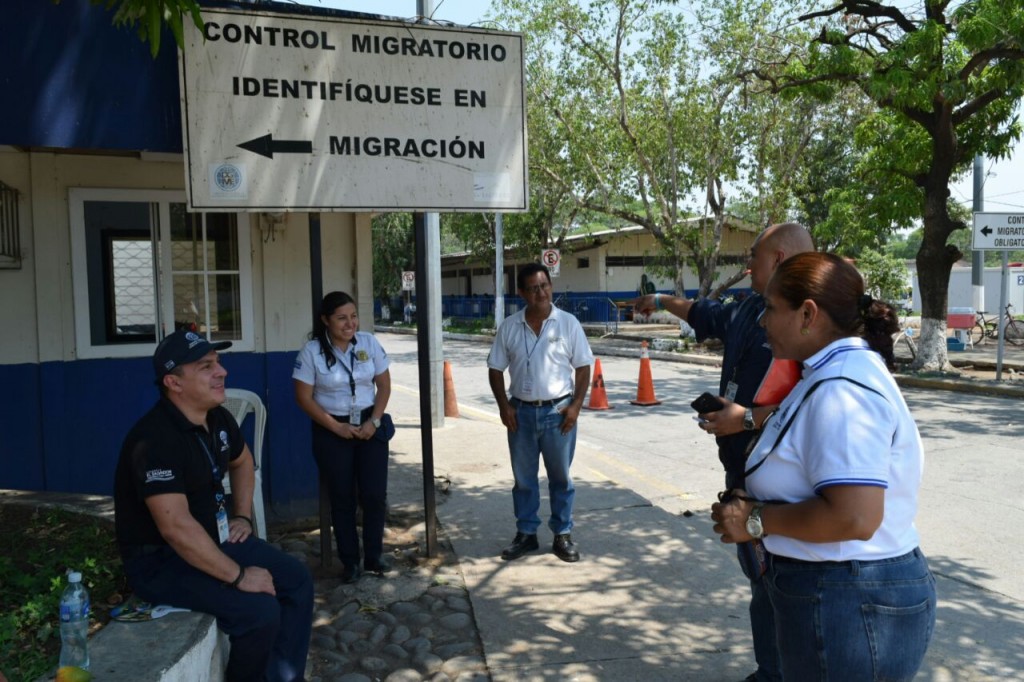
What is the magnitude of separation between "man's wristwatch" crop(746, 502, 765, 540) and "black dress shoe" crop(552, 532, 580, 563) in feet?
10.3

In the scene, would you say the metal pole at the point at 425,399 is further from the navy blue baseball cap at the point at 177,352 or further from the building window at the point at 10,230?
the building window at the point at 10,230

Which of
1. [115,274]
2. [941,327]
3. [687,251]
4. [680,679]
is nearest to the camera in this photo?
[680,679]

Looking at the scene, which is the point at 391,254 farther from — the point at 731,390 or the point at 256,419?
the point at 731,390

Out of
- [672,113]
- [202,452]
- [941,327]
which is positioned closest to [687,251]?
[672,113]

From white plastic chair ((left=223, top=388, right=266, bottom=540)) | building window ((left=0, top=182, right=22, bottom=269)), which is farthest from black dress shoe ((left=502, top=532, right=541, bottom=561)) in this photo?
building window ((left=0, top=182, right=22, bottom=269))

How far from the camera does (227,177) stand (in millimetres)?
4469

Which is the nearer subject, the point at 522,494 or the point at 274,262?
the point at 522,494

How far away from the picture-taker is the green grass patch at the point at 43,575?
301 cm

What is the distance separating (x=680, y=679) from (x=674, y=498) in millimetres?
3371

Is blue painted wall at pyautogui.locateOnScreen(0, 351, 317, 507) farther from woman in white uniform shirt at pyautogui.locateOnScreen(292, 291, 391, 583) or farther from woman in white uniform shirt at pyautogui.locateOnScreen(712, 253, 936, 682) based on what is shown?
woman in white uniform shirt at pyautogui.locateOnScreen(712, 253, 936, 682)

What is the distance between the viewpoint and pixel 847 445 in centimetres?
191

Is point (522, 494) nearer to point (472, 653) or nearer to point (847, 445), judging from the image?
point (472, 653)

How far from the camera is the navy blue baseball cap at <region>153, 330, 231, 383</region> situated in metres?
3.30

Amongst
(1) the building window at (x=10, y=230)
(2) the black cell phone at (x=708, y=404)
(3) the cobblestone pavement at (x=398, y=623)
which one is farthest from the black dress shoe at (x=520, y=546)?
(1) the building window at (x=10, y=230)
